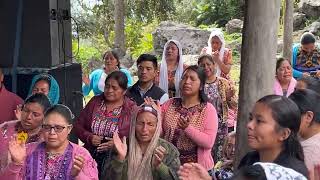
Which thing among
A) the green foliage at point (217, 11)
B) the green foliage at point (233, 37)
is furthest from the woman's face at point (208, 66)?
the green foliage at point (217, 11)

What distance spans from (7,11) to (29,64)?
691 mm

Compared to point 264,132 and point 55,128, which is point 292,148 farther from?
point 55,128

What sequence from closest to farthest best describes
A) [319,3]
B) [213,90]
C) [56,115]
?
[56,115], [213,90], [319,3]

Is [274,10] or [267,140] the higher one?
[274,10]

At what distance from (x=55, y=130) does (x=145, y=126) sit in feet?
2.33

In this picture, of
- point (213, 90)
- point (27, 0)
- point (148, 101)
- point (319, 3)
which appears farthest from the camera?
point (319, 3)

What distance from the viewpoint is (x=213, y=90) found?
567cm

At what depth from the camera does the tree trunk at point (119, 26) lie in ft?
54.9

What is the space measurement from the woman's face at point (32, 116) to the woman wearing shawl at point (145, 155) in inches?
25.2

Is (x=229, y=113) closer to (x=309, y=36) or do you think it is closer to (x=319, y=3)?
(x=309, y=36)

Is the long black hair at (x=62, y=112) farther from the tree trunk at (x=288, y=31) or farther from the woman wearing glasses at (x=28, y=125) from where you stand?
the tree trunk at (x=288, y=31)

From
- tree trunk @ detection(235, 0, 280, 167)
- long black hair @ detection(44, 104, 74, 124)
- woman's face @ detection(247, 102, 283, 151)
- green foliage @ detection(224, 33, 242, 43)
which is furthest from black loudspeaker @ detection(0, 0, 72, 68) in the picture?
green foliage @ detection(224, 33, 242, 43)

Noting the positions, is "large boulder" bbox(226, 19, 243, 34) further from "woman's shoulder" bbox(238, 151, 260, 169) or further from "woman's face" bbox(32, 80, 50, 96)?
"woman's shoulder" bbox(238, 151, 260, 169)

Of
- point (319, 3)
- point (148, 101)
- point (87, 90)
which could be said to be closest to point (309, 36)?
point (87, 90)
